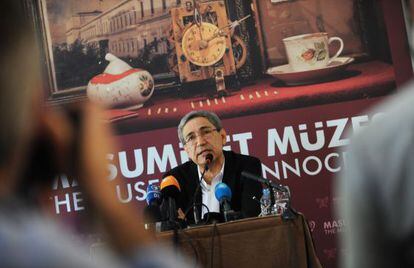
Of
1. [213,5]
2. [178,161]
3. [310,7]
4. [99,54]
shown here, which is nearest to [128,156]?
[178,161]

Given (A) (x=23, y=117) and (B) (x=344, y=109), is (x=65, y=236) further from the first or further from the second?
(B) (x=344, y=109)

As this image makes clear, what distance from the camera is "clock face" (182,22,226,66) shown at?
5.05 m

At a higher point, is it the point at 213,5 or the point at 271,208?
the point at 213,5

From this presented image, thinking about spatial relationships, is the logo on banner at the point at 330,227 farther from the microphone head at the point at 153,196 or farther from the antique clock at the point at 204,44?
the microphone head at the point at 153,196

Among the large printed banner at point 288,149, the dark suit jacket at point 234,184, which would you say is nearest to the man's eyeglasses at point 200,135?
the dark suit jacket at point 234,184

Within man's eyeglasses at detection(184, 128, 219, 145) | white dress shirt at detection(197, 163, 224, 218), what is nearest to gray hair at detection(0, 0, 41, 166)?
white dress shirt at detection(197, 163, 224, 218)

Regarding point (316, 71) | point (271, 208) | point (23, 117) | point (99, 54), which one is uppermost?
point (99, 54)

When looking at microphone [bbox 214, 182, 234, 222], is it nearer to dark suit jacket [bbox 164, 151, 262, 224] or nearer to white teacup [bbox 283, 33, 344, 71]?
dark suit jacket [bbox 164, 151, 262, 224]

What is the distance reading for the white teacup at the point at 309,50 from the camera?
5.00 meters

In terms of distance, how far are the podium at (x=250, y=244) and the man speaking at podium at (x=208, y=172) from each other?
1.18ft

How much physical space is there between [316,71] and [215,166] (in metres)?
1.74

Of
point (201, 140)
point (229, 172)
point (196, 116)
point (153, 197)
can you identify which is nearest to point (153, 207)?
point (153, 197)

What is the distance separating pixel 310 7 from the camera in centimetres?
501

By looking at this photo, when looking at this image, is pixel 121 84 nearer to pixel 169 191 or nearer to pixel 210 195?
pixel 210 195
